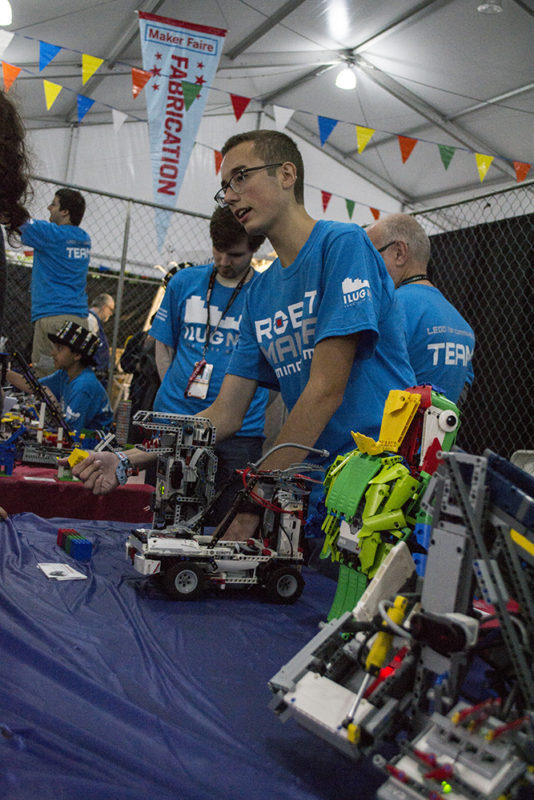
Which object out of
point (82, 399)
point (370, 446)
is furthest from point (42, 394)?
point (370, 446)

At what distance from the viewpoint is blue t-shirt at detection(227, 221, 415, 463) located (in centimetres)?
180

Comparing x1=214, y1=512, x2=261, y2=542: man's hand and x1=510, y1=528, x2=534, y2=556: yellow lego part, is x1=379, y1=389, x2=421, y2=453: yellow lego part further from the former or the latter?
x1=214, y1=512, x2=261, y2=542: man's hand

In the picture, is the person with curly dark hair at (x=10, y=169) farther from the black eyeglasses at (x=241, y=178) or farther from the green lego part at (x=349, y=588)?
the green lego part at (x=349, y=588)

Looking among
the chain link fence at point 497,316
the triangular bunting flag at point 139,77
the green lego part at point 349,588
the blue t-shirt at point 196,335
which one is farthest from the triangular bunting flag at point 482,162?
the green lego part at point 349,588

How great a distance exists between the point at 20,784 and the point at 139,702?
293 mm

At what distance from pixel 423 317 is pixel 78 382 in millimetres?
2386

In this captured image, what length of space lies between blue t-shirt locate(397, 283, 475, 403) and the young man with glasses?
32.9 inches

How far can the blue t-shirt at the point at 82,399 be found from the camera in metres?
4.27

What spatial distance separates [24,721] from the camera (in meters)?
1.00

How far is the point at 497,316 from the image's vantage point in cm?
506

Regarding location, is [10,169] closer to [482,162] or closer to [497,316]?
[497,316]

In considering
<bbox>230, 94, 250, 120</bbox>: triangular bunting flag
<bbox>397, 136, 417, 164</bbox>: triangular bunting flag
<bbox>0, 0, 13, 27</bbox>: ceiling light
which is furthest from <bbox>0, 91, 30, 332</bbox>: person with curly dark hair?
<bbox>0, 0, 13, 27</bbox>: ceiling light

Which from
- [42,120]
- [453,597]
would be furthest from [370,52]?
[453,597]

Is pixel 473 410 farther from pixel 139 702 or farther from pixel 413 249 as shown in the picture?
pixel 139 702
